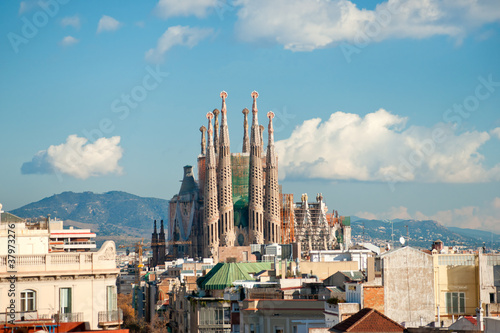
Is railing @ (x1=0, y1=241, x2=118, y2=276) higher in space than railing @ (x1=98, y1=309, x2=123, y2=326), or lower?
higher

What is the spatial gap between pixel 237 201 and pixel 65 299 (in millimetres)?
143594

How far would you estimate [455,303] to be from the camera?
133 feet

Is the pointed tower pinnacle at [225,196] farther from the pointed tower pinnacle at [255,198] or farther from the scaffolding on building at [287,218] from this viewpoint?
the scaffolding on building at [287,218]

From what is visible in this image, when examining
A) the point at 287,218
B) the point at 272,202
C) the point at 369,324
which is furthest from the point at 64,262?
the point at 287,218

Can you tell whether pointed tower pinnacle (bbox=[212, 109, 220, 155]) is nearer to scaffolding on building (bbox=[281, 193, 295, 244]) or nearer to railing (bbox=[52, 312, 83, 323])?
scaffolding on building (bbox=[281, 193, 295, 244])

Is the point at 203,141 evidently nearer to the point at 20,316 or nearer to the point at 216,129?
the point at 216,129

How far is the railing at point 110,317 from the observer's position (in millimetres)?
32188

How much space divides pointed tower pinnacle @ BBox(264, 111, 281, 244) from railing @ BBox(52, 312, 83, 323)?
138643mm

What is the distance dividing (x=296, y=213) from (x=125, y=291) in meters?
39.1

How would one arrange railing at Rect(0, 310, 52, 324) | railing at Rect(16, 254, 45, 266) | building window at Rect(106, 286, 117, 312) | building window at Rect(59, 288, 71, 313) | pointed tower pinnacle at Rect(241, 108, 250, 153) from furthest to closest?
1. pointed tower pinnacle at Rect(241, 108, 250, 153)
2. building window at Rect(106, 286, 117, 312)
3. building window at Rect(59, 288, 71, 313)
4. railing at Rect(16, 254, 45, 266)
5. railing at Rect(0, 310, 52, 324)

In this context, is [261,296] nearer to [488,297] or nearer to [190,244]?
[488,297]

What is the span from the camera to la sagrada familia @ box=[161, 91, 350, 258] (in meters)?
171

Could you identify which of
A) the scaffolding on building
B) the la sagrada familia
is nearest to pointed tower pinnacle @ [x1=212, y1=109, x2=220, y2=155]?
the la sagrada familia

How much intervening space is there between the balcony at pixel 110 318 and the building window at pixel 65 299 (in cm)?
118
